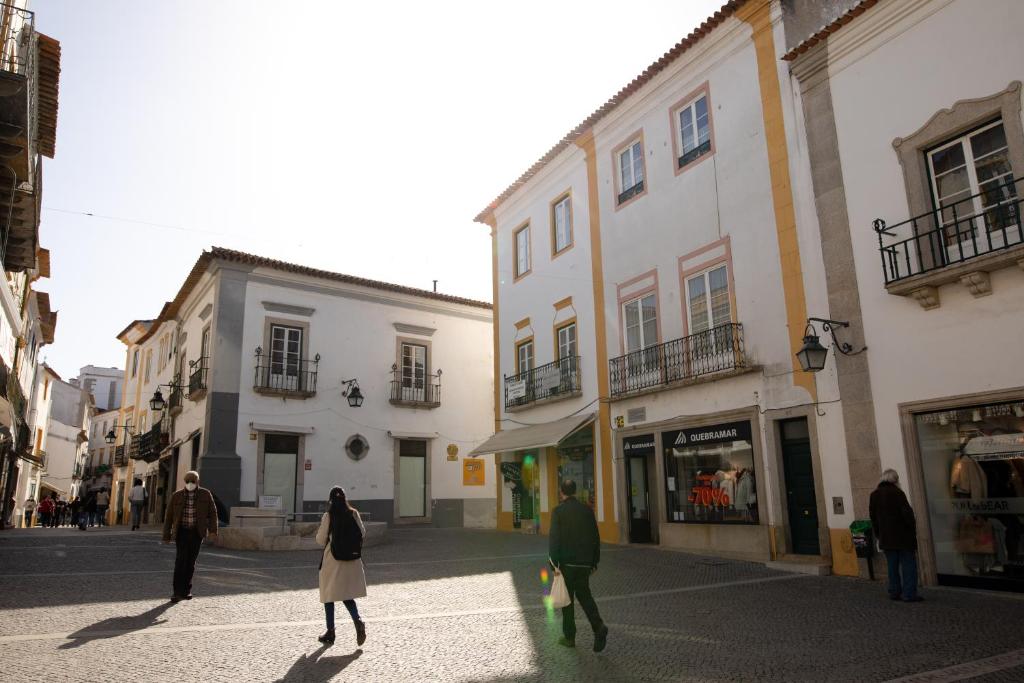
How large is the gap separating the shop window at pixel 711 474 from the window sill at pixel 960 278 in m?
3.72

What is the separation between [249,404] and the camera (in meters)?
21.0

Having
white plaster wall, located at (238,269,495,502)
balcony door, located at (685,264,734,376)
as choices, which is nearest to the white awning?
balcony door, located at (685,264,734,376)

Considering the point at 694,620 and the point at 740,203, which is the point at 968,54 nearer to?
the point at 740,203

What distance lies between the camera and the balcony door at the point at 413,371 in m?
24.4

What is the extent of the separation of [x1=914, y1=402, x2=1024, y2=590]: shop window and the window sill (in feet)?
4.84

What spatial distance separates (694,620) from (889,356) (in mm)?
5104

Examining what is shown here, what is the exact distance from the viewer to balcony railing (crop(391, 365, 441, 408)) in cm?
2400

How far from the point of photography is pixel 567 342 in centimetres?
1770

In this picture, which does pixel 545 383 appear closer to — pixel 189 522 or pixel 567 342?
pixel 567 342

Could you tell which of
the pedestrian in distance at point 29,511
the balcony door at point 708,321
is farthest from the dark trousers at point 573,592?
the pedestrian in distance at point 29,511

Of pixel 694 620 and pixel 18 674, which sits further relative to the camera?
pixel 694 620

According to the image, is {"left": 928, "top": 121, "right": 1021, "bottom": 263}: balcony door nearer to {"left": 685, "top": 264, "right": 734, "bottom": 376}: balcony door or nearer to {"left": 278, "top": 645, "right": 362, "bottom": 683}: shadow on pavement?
{"left": 685, "top": 264, "right": 734, "bottom": 376}: balcony door

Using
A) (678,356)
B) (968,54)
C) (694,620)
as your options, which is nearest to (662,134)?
(678,356)

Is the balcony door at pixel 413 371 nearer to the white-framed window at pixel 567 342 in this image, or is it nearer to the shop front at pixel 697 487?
the white-framed window at pixel 567 342
